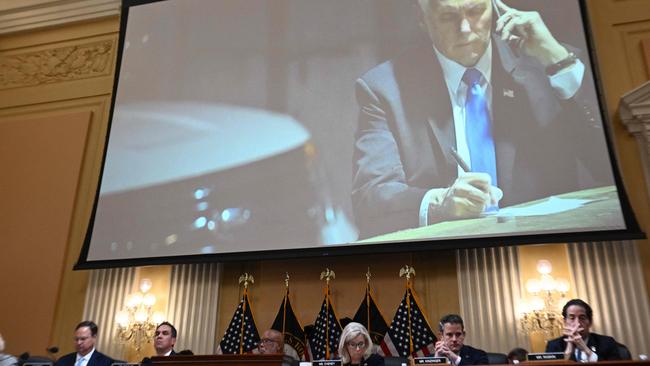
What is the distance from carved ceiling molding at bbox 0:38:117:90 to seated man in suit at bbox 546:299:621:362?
6749 millimetres

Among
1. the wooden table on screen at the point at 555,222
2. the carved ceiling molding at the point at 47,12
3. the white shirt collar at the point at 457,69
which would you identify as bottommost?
the wooden table on screen at the point at 555,222

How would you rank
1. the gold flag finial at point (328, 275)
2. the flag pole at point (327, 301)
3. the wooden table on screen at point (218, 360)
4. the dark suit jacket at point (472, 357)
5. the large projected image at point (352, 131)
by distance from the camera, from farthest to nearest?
1. the gold flag finial at point (328, 275)
2. the flag pole at point (327, 301)
3. the large projected image at point (352, 131)
4. the dark suit jacket at point (472, 357)
5. the wooden table on screen at point (218, 360)

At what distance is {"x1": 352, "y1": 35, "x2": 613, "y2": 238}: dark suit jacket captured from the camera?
18.5 ft

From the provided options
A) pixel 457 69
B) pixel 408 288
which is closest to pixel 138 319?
pixel 408 288

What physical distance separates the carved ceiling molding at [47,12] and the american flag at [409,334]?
19.0 feet

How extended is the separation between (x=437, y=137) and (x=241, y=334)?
2.82 metres

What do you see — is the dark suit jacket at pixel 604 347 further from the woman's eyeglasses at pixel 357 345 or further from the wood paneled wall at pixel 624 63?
the wood paneled wall at pixel 624 63

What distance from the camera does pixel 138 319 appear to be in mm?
6766

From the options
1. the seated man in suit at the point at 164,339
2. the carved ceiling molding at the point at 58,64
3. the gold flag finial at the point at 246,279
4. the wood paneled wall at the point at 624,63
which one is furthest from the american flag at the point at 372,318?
the carved ceiling molding at the point at 58,64

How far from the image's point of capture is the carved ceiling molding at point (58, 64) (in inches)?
333

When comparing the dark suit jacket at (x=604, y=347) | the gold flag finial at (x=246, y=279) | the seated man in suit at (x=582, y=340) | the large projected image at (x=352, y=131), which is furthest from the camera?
the gold flag finial at (x=246, y=279)

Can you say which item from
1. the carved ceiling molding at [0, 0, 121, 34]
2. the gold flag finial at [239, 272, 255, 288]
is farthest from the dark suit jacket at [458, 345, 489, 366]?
the carved ceiling molding at [0, 0, 121, 34]

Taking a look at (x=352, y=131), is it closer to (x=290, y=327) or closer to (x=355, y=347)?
(x=290, y=327)

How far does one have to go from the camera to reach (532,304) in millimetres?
5621
